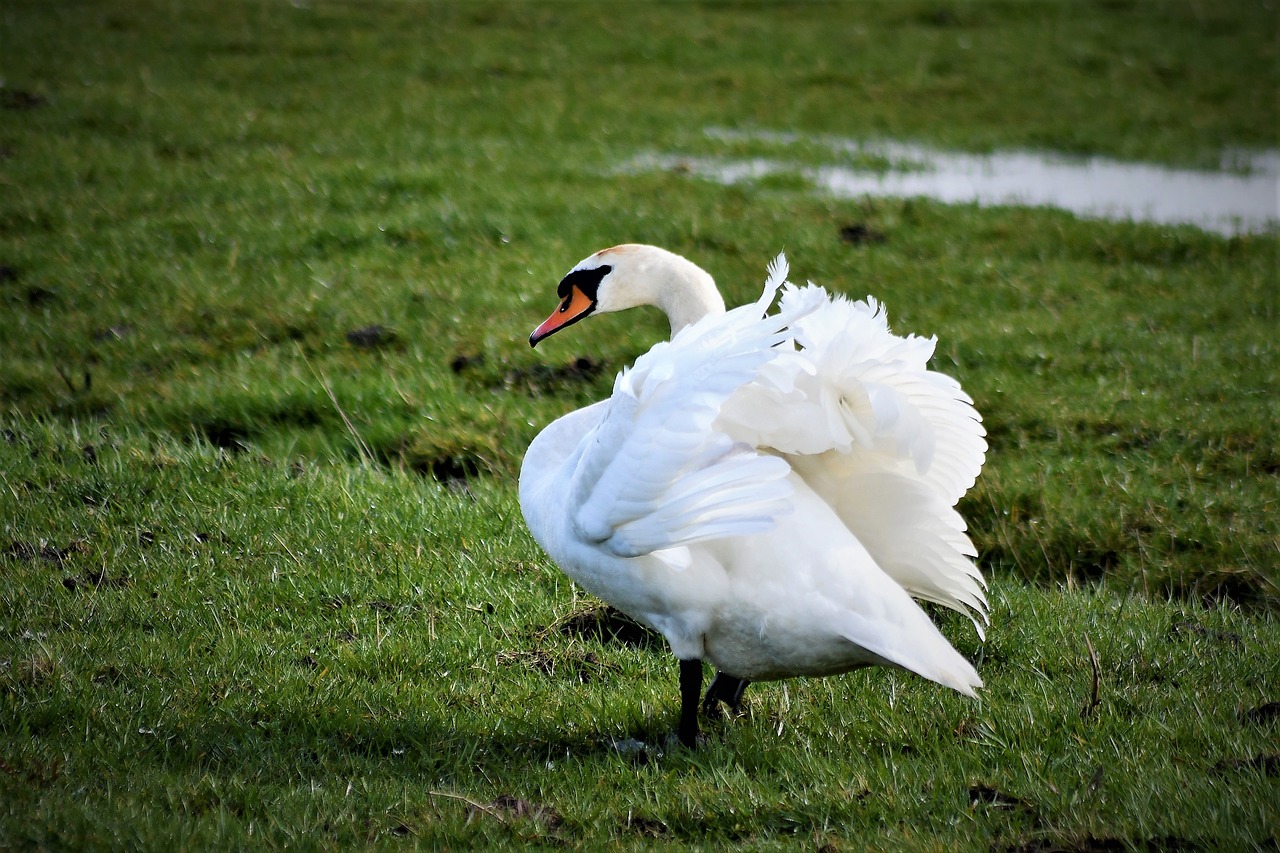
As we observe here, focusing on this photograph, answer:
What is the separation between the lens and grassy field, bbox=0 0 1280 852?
3615 millimetres

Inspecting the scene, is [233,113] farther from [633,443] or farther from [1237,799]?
[1237,799]

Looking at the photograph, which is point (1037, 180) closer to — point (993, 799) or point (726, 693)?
point (726, 693)

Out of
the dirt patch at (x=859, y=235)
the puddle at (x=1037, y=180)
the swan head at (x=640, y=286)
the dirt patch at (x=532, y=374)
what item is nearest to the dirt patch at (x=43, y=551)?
the swan head at (x=640, y=286)

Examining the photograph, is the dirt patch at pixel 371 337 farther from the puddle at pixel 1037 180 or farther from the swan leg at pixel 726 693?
the puddle at pixel 1037 180

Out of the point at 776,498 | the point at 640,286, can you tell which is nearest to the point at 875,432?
the point at 776,498

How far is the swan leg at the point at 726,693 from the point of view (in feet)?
14.2

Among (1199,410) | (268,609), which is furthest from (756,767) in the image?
(1199,410)

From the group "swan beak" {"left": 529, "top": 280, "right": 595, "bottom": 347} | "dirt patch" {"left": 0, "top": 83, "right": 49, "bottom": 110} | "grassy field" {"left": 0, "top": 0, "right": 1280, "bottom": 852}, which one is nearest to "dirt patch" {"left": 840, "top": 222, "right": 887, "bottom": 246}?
"grassy field" {"left": 0, "top": 0, "right": 1280, "bottom": 852}

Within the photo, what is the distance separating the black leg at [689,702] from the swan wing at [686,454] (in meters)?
0.45

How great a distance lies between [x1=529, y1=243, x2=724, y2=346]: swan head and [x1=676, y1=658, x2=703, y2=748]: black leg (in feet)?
4.46

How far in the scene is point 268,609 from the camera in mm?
4754

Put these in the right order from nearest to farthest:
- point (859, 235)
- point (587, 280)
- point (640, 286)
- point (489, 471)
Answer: point (640, 286) < point (587, 280) < point (489, 471) < point (859, 235)

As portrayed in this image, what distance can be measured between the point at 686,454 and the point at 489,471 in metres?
3.06

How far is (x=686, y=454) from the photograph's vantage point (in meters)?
3.51
